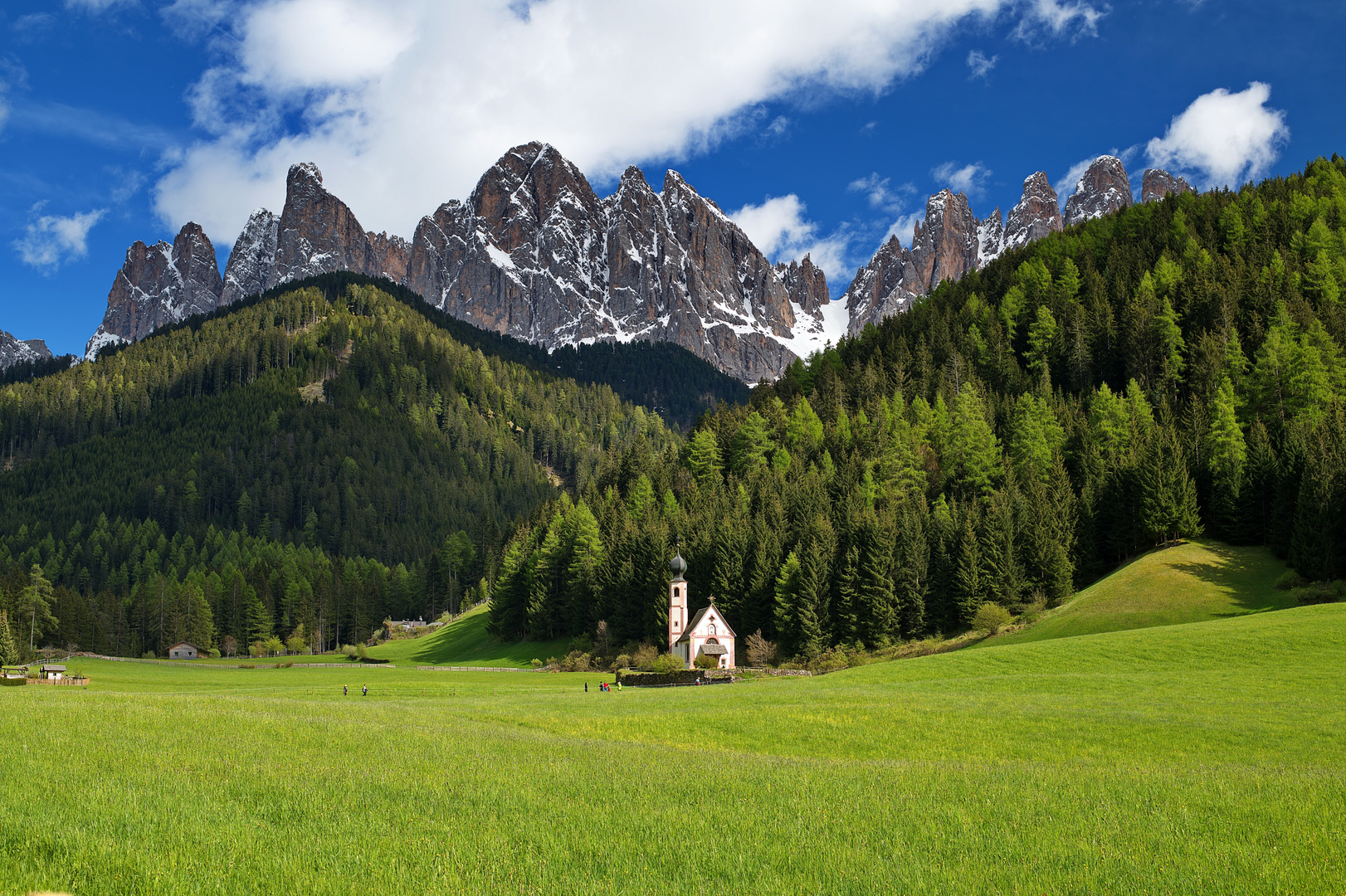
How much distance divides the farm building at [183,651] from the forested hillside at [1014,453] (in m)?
49.6

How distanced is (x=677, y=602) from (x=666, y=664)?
39.8 ft

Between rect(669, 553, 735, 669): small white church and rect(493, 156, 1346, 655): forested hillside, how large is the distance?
2.40m

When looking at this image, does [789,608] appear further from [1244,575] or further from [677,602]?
[1244,575]


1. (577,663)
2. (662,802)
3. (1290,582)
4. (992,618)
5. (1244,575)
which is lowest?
(577,663)

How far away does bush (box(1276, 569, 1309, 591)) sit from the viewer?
5934 cm

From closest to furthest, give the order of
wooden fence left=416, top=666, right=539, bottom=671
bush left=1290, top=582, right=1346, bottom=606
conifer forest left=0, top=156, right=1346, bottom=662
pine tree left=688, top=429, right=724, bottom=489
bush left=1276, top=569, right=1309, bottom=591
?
bush left=1290, top=582, right=1346, bottom=606 < bush left=1276, top=569, right=1309, bottom=591 < conifer forest left=0, top=156, right=1346, bottom=662 < wooden fence left=416, top=666, right=539, bottom=671 < pine tree left=688, top=429, right=724, bottom=489

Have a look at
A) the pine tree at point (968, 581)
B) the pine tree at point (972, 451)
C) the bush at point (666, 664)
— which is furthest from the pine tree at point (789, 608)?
the pine tree at point (972, 451)

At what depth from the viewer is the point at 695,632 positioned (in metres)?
76.7

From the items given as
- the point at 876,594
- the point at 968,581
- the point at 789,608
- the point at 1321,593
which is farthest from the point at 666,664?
the point at 1321,593

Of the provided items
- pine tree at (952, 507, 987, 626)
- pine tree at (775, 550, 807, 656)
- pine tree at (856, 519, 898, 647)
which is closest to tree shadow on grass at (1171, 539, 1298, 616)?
pine tree at (952, 507, 987, 626)

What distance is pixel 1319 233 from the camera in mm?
109812

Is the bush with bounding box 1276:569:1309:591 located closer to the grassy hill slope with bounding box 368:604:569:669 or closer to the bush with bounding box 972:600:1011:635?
the bush with bounding box 972:600:1011:635

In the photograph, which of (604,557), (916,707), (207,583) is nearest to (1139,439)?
(604,557)

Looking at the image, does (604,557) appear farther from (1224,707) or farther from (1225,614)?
(1224,707)
